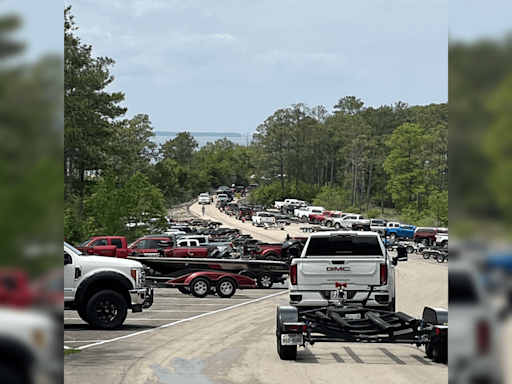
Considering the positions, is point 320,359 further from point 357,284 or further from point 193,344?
point 193,344

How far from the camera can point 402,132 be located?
103m

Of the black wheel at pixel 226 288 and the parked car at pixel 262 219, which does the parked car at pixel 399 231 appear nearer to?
the parked car at pixel 262 219

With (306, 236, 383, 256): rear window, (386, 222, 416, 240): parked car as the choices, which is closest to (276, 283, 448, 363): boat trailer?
(306, 236, 383, 256): rear window

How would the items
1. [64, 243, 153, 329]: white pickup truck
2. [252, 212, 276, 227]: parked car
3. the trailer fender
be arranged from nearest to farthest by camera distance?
the trailer fender, [64, 243, 153, 329]: white pickup truck, [252, 212, 276, 227]: parked car

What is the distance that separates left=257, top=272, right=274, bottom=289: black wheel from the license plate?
17109 mm

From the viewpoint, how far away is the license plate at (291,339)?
36.4ft

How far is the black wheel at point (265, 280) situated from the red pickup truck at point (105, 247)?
8.16m

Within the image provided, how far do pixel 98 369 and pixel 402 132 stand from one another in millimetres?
95530

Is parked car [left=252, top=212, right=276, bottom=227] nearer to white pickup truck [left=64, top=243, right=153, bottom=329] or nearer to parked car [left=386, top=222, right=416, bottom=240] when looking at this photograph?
parked car [left=386, top=222, right=416, bottom=240]

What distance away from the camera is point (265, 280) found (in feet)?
93.3

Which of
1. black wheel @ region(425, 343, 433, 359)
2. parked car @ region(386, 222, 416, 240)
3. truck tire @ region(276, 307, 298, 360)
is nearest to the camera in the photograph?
truck tire @ region(276, 307, 298, 360)

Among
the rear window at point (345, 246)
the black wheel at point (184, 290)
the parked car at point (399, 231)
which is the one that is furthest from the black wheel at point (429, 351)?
the parked car at point (399, 231)

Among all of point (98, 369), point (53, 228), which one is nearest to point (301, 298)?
point (98, 369)

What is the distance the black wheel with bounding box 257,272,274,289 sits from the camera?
28.4 meters
